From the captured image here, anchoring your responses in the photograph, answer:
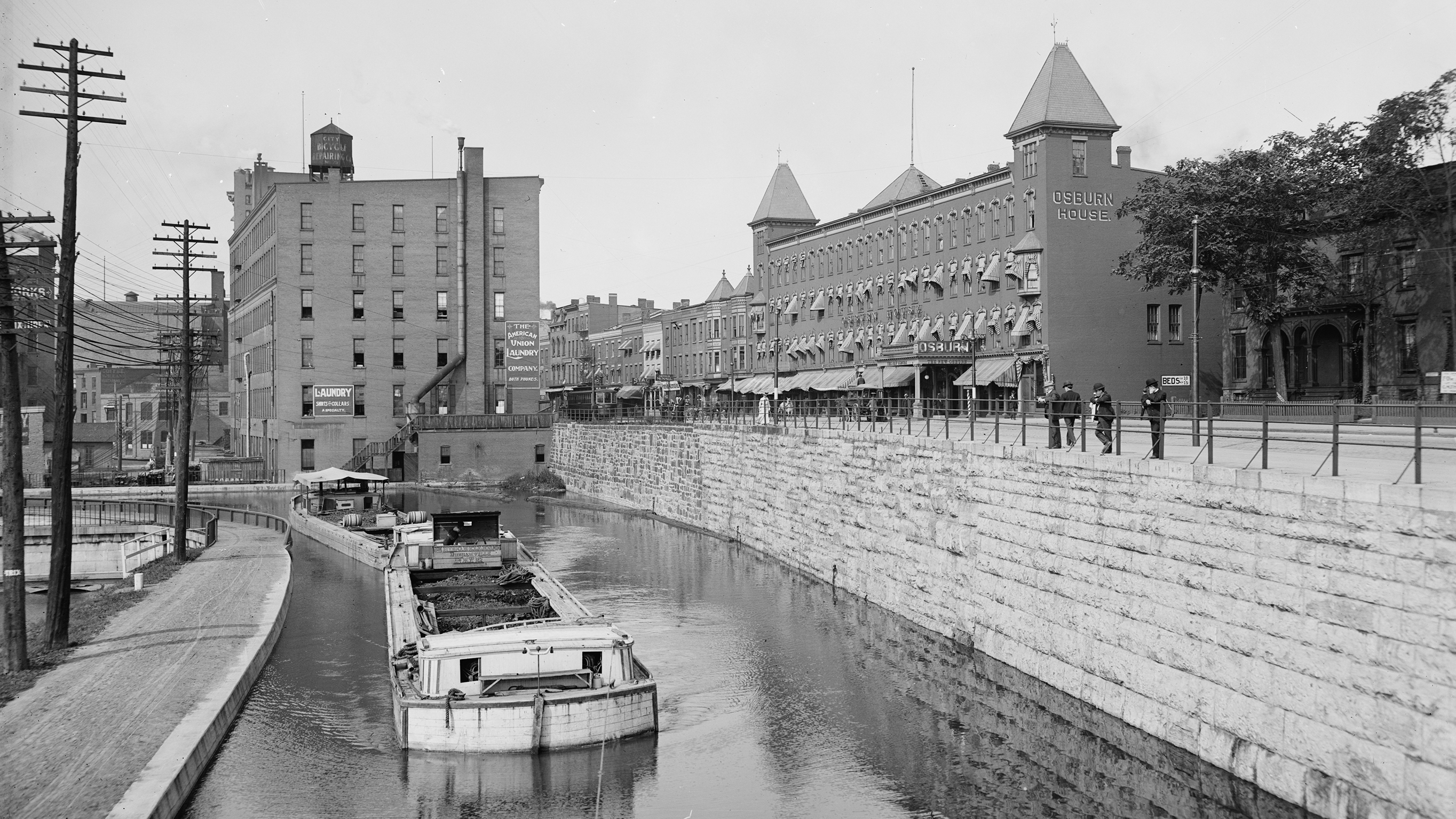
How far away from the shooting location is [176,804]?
17406 millimetres

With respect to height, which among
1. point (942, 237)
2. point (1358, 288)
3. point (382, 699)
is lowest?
point (382, 699)

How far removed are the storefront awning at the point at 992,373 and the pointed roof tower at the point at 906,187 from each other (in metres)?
12.9

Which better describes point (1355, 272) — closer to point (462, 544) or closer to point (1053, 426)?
point (1053, 426)

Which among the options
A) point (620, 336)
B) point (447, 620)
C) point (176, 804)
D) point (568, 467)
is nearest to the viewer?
point (176, 804)

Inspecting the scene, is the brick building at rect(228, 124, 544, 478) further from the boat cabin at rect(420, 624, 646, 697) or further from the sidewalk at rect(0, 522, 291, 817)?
the boat cabin at rect(420, 624, 646, 697)

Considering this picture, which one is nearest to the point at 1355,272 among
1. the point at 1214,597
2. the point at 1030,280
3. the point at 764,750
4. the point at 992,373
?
the point at 1030,280

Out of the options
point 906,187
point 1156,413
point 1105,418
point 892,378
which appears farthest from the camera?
point 906,187

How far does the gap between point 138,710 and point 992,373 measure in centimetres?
4767

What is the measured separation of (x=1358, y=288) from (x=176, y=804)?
47690 millimetres

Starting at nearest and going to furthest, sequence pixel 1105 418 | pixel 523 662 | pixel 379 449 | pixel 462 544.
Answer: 1. pixel 523 662
2. pixel 1105 418
3. pixel 462 544
4. pixel 379 449

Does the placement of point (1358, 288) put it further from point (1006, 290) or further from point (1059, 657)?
point (1059, 657)

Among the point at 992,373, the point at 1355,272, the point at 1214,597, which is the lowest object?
the point at 1214,597

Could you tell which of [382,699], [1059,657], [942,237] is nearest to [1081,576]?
[1059,657]

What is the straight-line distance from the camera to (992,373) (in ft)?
202
